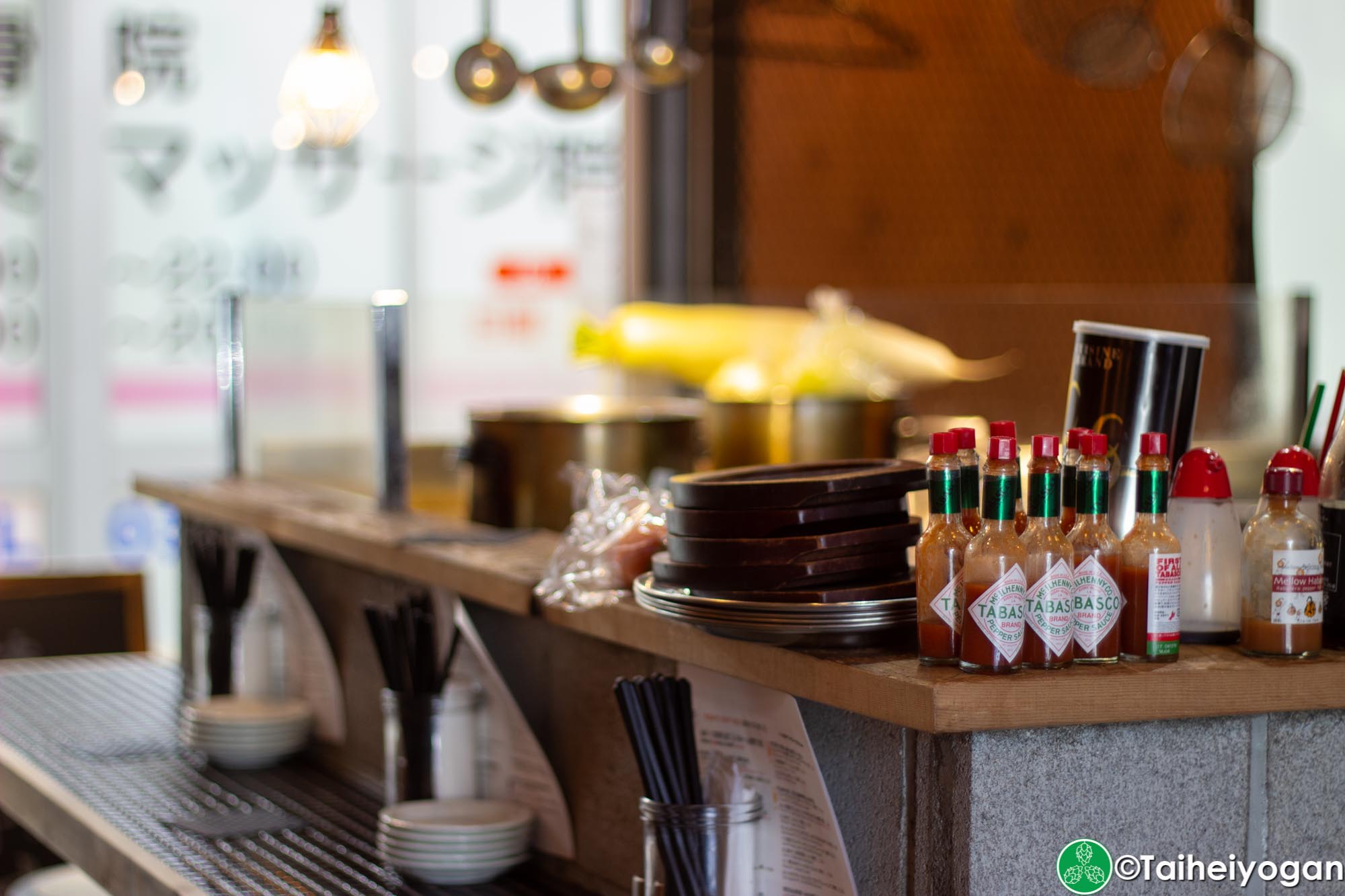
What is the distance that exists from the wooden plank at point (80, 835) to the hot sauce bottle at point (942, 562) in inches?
33.6

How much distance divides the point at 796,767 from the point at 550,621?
372mm

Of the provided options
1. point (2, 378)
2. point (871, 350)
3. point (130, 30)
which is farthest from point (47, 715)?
point (130, 30)

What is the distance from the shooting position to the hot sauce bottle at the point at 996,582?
1.11 metres

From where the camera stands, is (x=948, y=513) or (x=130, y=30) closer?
(x=948, y=513)

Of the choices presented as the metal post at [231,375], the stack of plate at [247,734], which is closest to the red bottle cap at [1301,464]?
the stack of plate at [247,734]

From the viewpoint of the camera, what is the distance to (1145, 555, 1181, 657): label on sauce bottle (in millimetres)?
1169

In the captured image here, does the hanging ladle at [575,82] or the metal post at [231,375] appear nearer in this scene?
the hanging ladle at [575,82]

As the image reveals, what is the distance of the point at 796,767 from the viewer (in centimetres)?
133

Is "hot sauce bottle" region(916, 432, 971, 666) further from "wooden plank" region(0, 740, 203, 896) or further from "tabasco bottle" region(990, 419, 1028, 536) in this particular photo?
"wooden plank" region(0, 740, 203, 896)

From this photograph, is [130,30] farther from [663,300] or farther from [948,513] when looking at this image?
[948,513]

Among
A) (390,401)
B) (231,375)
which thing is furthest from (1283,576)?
(231,375)

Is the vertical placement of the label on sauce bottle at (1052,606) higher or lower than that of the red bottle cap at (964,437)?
lower

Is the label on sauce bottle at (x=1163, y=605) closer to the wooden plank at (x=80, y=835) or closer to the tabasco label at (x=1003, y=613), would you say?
the tabasco label at (x=1003, y=613)

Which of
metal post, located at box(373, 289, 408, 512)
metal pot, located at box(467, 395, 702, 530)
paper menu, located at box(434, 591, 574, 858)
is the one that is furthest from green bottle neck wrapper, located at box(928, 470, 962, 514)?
metal post, located at box(373, 289, 408, 512)
